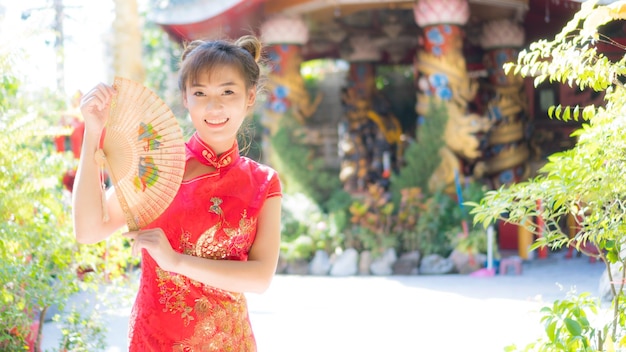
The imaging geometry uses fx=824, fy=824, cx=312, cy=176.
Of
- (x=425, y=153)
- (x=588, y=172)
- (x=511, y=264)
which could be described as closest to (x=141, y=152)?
(x=588, y=172)

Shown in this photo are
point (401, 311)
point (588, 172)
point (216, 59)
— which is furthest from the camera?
point (401, 311)

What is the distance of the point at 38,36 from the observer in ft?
12.2

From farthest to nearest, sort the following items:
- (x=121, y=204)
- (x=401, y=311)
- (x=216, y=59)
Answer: (x=401, y=311), (x=216, y=59), (x=121, y=204)

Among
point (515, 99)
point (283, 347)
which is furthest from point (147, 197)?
point (515, 99)

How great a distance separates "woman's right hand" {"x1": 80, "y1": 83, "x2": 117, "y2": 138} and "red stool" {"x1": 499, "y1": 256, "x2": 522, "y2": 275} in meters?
6.54

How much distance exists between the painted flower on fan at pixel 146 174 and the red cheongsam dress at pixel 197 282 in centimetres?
9

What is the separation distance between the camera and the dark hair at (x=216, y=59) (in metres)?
1.85

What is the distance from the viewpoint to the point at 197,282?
5.98 ft

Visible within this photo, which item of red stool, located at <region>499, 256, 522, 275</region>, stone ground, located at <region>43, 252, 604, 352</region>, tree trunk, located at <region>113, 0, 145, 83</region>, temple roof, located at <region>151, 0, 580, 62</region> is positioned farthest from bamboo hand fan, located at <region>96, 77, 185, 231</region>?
temple roof, located at <region>151, 0, 580, 62</region>

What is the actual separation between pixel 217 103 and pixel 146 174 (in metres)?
0.23

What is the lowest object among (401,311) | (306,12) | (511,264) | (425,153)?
(401,311)

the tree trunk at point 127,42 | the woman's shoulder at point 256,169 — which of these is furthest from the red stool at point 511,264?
the woman's shoulder at point 256,169

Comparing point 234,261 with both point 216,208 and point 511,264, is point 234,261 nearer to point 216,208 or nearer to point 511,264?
point 216,208

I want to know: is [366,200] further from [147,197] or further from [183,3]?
[147,197]
